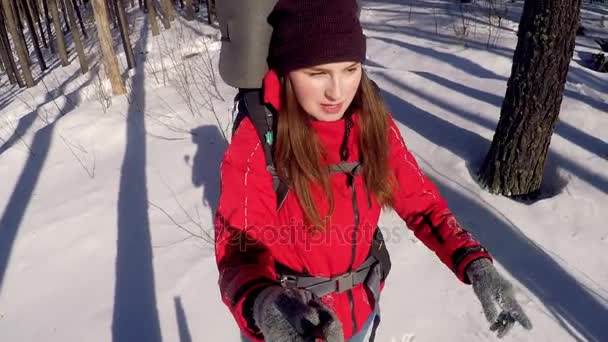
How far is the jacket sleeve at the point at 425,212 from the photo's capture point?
1259 millimetres

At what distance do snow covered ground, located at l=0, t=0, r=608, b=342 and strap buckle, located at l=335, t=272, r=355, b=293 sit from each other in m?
1.17

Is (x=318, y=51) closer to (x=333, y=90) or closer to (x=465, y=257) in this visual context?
(x=333, y=90)

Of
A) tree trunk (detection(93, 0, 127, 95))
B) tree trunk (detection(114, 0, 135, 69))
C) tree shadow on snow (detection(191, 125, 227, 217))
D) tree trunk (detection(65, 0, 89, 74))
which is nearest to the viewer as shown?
tree shadow on snow (detection(191, 125, 227, 217))

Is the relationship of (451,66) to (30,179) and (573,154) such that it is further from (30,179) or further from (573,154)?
(30,179)

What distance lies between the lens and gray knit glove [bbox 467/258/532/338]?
45.1 inches

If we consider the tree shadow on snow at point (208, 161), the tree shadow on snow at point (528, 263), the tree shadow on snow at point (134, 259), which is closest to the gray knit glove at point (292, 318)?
the tree shadow on snow at point (134, 259)

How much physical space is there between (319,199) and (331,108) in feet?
0.89

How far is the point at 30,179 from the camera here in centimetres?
420

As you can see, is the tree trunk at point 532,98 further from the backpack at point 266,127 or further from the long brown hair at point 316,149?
the backpack at point 266,127

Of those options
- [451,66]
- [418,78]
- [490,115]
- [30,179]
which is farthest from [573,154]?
[30,179]

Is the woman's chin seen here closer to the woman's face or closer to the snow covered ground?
the woman's face

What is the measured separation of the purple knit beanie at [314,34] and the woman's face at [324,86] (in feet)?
0.07

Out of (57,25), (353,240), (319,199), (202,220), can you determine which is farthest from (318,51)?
(57,25)

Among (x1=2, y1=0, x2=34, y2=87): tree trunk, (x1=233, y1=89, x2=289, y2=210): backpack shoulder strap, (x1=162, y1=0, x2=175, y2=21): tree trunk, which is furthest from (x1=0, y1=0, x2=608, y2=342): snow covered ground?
(x1=162, y1=0, x2=175, y2=21): tree trunk
